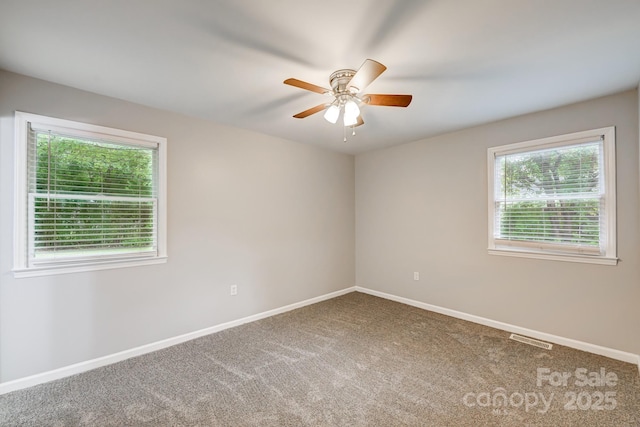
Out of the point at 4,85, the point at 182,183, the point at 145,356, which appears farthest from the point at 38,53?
the point at 145,356

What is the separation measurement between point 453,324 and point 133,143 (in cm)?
398

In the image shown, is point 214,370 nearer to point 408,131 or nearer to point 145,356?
point 145,356

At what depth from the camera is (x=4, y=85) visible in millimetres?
2131

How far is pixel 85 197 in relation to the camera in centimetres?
246

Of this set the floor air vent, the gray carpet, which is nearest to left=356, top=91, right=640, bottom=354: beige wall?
the floor air vent

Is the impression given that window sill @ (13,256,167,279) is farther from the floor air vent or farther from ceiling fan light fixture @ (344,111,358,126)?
the floor air vent

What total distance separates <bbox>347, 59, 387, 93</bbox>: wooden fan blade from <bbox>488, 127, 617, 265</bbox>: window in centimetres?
225

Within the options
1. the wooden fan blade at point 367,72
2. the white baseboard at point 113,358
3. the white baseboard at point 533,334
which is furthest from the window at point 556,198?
the white baseboard at point 113,358

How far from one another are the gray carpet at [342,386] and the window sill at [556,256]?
865mm

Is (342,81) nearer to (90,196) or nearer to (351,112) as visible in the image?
(351,112)

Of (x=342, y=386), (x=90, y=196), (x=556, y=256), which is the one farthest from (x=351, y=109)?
(x=556, y=256)

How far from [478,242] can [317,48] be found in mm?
2897

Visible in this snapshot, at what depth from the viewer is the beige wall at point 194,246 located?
2211mm

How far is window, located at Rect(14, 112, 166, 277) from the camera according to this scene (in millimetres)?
2225
